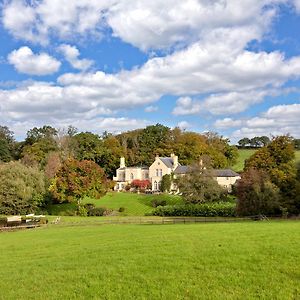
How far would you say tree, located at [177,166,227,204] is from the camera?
56469mm

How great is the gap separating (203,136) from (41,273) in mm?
94048

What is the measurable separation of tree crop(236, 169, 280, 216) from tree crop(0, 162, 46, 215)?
2827cm

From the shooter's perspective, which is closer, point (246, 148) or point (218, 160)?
point (218, 160)

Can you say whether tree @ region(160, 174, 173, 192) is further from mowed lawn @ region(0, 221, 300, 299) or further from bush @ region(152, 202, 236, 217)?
mowed lawn @ region(0, 221, 300, 299)

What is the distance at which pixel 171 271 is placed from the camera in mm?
11133

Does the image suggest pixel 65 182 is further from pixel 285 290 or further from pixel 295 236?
pixel 285 290

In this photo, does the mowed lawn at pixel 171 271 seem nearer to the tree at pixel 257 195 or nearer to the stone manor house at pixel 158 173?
the tree at pixel 257 195

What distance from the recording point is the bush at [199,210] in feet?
166

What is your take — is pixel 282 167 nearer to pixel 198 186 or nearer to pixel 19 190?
pixel 198 186

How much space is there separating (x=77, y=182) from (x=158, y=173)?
3531cm

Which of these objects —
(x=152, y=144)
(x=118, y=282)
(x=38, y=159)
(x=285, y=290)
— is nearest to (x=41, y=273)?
(x=118, y=282)

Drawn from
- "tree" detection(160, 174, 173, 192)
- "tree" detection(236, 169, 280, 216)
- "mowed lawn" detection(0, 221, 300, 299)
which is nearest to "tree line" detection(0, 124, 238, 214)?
"tree" detection(160, 174, 173, 192)

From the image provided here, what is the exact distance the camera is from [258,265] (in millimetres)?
10984

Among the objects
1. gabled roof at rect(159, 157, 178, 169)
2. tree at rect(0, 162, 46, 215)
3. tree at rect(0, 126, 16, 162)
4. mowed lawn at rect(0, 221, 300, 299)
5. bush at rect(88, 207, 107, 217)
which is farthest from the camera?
tree at rect(0, 126, 16, 162)
